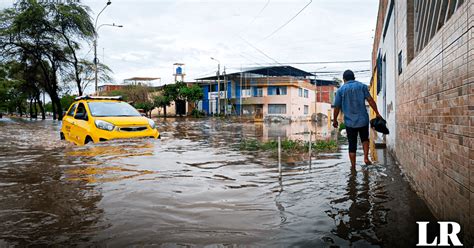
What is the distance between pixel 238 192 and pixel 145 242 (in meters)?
2.01

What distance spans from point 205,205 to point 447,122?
8.40 ft

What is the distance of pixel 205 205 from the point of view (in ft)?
14.4

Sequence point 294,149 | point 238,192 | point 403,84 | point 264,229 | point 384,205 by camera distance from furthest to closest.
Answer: point 294,149 < point 403,84 < point 238,192 < point 384,205 < point 264,229

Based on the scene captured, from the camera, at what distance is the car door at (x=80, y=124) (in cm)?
1029

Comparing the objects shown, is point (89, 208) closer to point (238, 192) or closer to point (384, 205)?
point (238, 192)

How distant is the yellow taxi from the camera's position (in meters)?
9.93

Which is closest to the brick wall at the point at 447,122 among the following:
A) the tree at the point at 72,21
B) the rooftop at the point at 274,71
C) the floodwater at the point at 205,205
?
the floodwater at the point at 205,205

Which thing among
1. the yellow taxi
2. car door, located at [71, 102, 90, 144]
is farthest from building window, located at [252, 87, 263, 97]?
car door, located at [71, 102, 90, 144]

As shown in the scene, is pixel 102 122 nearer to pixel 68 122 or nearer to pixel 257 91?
pixel 68 122

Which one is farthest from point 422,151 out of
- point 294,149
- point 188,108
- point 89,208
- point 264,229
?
point 188,108

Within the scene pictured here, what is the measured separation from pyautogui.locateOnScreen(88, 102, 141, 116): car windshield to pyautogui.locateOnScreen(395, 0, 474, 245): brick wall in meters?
8.10

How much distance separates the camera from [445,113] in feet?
11.0

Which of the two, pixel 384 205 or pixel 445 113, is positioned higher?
pixel 445 113

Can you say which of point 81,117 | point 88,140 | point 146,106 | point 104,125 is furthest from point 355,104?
point 146,106
